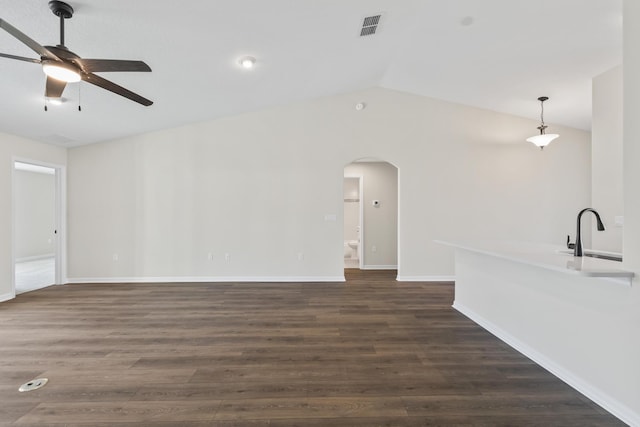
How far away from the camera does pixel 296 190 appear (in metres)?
5.14

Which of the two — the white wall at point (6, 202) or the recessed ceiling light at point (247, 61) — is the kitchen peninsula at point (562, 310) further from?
the white wall at point (6, 202)

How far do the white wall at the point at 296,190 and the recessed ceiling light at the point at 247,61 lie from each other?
1.70m

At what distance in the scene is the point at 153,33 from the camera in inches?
101

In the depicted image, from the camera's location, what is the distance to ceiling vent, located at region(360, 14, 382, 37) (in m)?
3.06

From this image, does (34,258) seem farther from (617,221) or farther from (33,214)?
(617,221)

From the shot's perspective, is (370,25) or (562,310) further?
(370,25)

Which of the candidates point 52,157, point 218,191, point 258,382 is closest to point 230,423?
point 258,382

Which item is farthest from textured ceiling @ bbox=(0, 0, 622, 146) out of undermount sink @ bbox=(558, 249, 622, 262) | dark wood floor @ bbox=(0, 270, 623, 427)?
dark wood floor @ bbox=(0, 270, 623, 427)

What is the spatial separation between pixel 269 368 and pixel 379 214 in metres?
4.65

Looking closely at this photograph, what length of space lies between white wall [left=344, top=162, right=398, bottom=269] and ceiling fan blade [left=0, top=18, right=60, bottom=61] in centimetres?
516

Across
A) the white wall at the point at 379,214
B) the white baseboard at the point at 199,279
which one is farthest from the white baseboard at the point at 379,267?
the white baseboard at the point at 199,279

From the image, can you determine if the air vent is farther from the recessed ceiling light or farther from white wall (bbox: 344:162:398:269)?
white wall (bbox: 344:162:398:269)

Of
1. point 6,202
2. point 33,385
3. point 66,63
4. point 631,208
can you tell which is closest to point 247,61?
point 66,63

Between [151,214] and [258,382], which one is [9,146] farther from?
[258,382]
